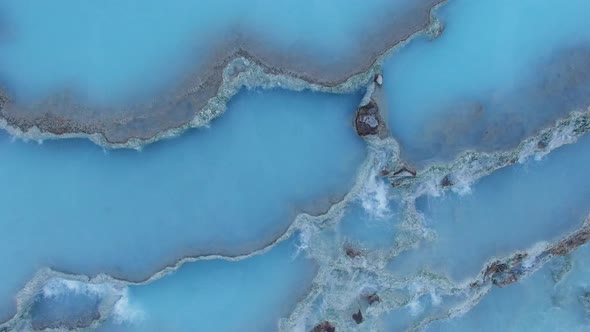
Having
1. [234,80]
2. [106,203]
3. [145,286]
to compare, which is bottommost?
[145,286]

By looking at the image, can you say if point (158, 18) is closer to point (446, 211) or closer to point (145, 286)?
point (145, 286)

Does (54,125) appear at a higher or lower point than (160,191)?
higher

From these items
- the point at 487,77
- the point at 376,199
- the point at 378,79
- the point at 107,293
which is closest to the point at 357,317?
the point at 376,199

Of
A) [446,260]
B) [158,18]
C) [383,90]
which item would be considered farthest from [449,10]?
[158,18]

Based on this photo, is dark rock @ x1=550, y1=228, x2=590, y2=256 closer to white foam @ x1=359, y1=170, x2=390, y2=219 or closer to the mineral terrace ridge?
white foam @ x1=359, y1=170, x2=390, y2=219

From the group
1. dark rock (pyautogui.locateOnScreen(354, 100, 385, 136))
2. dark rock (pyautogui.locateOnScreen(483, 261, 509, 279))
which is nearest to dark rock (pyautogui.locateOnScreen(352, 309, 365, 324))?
dark rock (pyautogui.locateOnScreen(483, 261, 509, 279))

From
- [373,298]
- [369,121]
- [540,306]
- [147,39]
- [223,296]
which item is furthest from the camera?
Answer: [540,306]

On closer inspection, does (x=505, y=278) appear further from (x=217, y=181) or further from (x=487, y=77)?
(x=217, y=181)

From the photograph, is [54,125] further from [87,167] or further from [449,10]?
[449,10]
